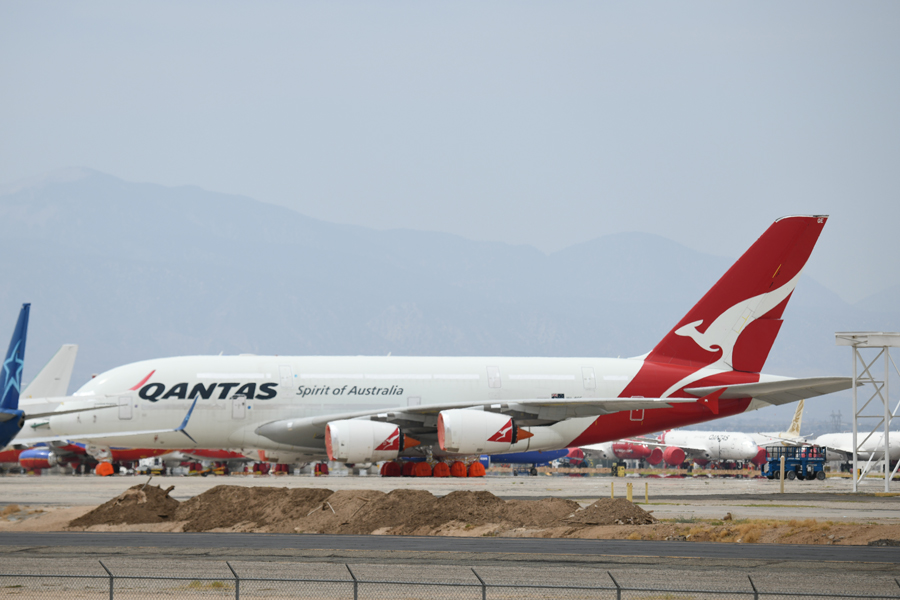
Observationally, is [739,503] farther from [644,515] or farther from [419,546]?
[419,546]

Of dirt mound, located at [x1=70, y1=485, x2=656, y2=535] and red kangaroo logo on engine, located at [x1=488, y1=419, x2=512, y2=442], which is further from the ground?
red kangaroo logo on engine, located at [x1=488, y1=419, x2=512, y2=442]

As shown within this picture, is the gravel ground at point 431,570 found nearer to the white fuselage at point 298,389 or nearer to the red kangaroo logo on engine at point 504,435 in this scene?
the white fuselage at point 298,389

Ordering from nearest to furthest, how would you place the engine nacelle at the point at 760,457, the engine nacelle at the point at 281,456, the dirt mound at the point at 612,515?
the dirt mound at the point at 612,515, the engine nacelle at the point at 281,456, the engine nacelle at the point at 760,457

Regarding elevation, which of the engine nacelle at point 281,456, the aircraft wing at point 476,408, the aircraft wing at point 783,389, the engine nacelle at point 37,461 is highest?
the aircraft wing at point 783,389

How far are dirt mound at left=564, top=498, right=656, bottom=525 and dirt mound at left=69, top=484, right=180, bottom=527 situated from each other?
1082 cm

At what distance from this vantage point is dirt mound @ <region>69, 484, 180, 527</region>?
86.8ft

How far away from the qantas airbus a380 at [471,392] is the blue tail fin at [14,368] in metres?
4.43

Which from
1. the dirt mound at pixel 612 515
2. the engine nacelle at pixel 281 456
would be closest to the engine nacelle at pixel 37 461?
the engine nacelle at pixel 281 456

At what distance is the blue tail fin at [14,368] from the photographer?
97.1ft

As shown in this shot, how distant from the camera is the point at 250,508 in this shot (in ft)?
90.9

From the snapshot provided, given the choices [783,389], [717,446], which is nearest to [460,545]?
[783,389]

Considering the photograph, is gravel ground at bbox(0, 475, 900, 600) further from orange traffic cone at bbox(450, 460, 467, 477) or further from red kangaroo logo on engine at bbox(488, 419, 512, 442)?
orange traffic cone at bbox(450, 460, 467, 477)

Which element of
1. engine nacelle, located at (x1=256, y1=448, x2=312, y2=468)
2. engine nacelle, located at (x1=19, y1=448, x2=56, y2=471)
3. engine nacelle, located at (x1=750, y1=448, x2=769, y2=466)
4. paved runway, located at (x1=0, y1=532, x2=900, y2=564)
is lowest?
engine nacelle, located at (x1=750, y1=448, x2=769, y2=466)

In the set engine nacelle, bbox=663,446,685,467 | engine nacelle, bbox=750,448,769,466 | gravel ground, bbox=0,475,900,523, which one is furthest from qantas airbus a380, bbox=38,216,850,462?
engine nacelle, bbox=750,448,769,466
